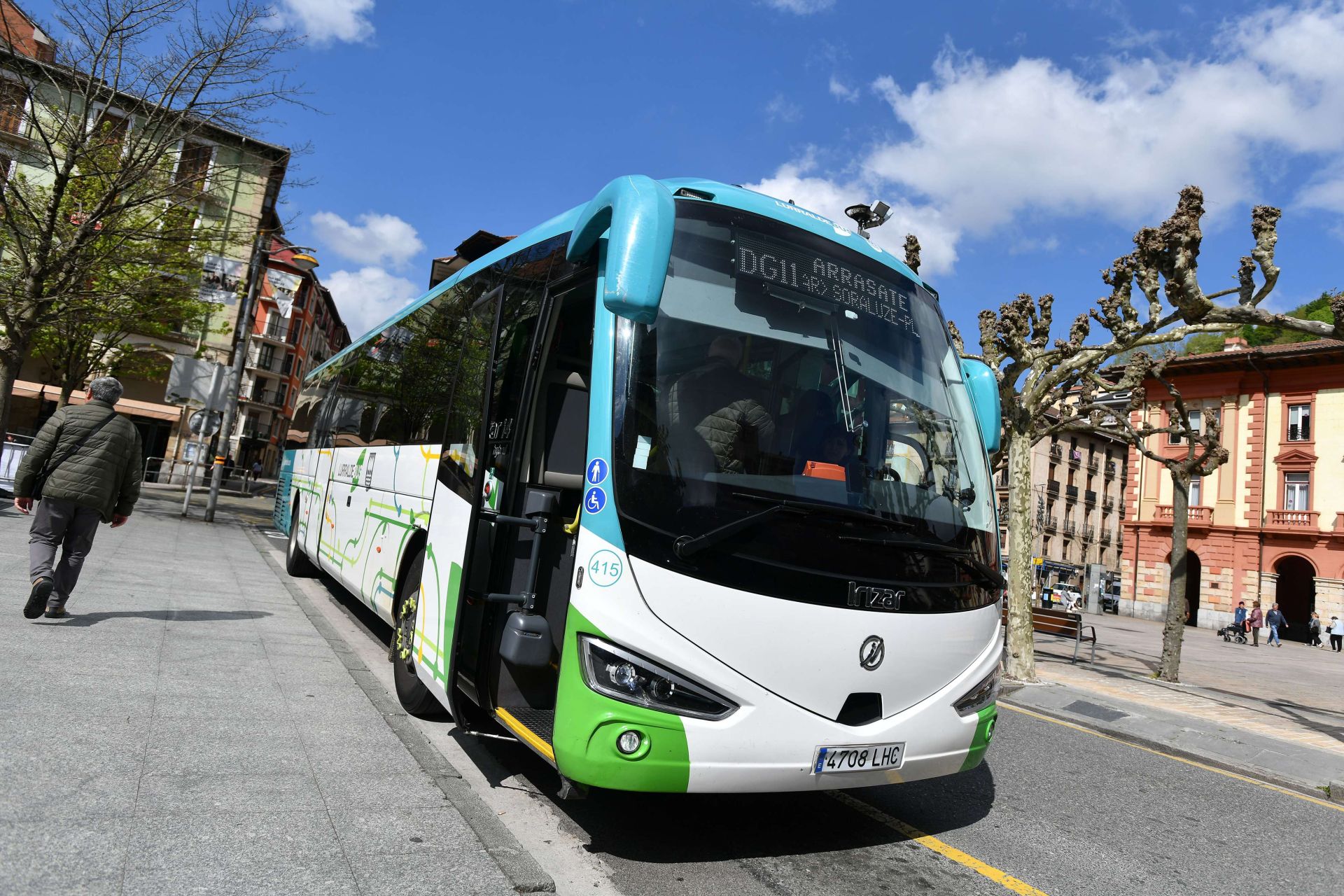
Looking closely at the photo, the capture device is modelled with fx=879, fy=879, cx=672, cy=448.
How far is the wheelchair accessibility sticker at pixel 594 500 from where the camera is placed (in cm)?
361

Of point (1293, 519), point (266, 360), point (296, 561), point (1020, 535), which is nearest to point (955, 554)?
point (1020, 535)

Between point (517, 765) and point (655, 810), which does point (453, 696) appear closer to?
point (517, 765)

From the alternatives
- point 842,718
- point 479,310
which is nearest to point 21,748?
point 479,310

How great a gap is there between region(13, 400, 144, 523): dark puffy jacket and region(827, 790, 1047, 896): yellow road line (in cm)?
547

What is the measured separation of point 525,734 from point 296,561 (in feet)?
30.2

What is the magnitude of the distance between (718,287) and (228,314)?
1696 inches

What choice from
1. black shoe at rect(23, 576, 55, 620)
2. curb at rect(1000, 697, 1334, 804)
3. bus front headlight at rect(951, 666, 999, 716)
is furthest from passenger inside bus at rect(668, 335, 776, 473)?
curb at rect(1000, 697, 1334, 804)

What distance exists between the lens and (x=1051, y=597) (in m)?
48.2

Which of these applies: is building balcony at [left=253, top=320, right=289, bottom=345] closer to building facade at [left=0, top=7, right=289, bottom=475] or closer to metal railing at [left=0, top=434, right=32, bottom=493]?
building facade at [left=0, top=7, right=289, bottom=475]

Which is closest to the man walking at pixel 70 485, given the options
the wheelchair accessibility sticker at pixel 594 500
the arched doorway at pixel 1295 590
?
the wheelchair accessibility sticker at pixel 594 500

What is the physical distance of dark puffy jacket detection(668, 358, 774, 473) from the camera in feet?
12.2

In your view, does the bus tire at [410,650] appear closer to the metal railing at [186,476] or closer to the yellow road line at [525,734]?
the yellow road line at [525,734]

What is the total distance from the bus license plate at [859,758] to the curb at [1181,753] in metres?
5.10

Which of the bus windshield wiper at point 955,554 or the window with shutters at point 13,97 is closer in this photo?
the bus windshield wiper at point 955,554
